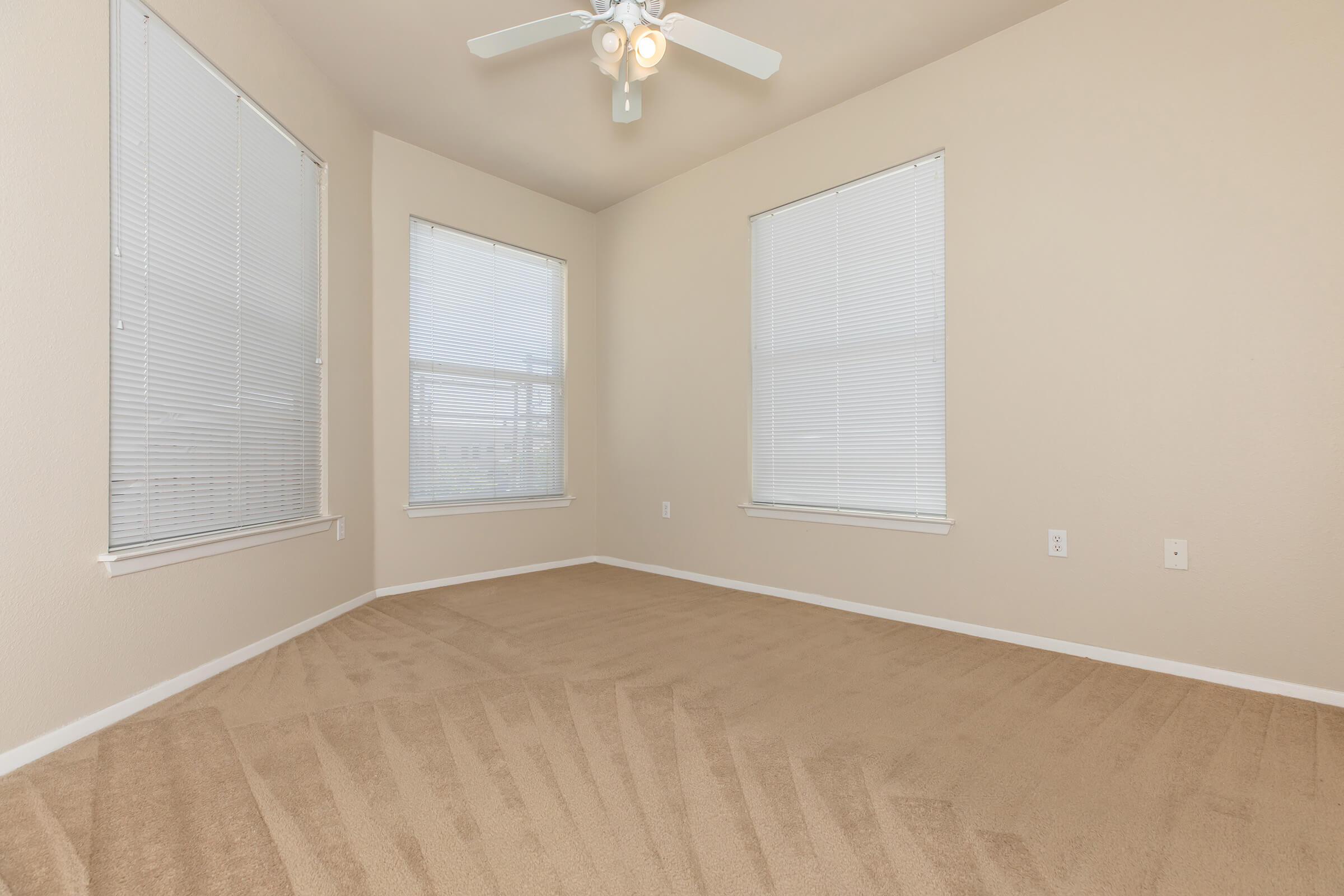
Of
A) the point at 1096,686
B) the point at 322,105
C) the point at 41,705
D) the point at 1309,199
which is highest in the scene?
the point at 322,105

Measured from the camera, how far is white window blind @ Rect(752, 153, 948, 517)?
3.12 meters

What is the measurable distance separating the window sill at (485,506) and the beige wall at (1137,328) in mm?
1990

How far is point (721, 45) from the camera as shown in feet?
8.07

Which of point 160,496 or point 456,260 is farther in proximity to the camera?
point 456,260

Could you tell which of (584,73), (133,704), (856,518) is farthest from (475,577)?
(584,73)

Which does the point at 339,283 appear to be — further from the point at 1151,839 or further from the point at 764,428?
the point at 1151,839

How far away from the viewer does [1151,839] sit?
134cm

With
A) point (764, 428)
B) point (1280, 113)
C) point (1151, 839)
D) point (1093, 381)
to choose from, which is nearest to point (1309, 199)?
point (1280, 113)

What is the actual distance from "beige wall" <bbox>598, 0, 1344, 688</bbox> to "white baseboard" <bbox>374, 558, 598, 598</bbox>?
195cm

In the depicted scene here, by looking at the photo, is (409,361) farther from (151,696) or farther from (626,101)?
(151,696)

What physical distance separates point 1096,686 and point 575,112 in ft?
11.9

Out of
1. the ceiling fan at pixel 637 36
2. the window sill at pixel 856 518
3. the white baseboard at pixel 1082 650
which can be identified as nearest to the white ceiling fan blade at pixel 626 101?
the ceiling fan at pixel 637 36

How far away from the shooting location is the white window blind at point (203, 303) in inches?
80.9

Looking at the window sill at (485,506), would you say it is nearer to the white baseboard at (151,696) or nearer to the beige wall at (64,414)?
the white baseboard at (151,696)
